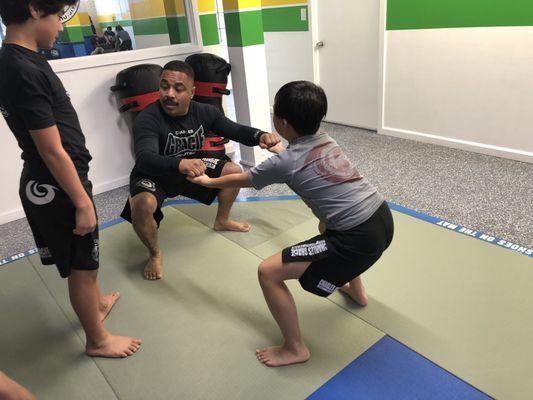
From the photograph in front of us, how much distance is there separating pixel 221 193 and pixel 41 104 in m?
1.42

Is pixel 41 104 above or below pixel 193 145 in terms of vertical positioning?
above

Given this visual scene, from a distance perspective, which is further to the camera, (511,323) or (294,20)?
(294,20)

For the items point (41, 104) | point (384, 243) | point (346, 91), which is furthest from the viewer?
point (346, 91)

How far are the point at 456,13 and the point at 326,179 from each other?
9.22ft

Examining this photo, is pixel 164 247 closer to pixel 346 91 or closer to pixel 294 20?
pixel 346 91

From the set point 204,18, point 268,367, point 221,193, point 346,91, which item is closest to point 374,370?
point 268,367

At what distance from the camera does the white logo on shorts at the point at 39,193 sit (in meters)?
1.40

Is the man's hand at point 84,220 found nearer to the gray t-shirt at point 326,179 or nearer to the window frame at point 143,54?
the gray t-shirt at point 326,179

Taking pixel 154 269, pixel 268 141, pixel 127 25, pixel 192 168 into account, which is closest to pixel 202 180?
pixel 192 168

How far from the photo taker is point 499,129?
3463 millimetres

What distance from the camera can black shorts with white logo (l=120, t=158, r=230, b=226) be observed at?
89.9 inches

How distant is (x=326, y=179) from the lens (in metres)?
1.47

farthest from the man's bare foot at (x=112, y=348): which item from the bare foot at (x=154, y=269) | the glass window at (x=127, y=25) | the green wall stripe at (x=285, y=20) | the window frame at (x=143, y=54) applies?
the green wall stripe at (x=285, y=20)

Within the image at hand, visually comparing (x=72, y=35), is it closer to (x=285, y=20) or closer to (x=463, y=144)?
(x=285, y=20)
